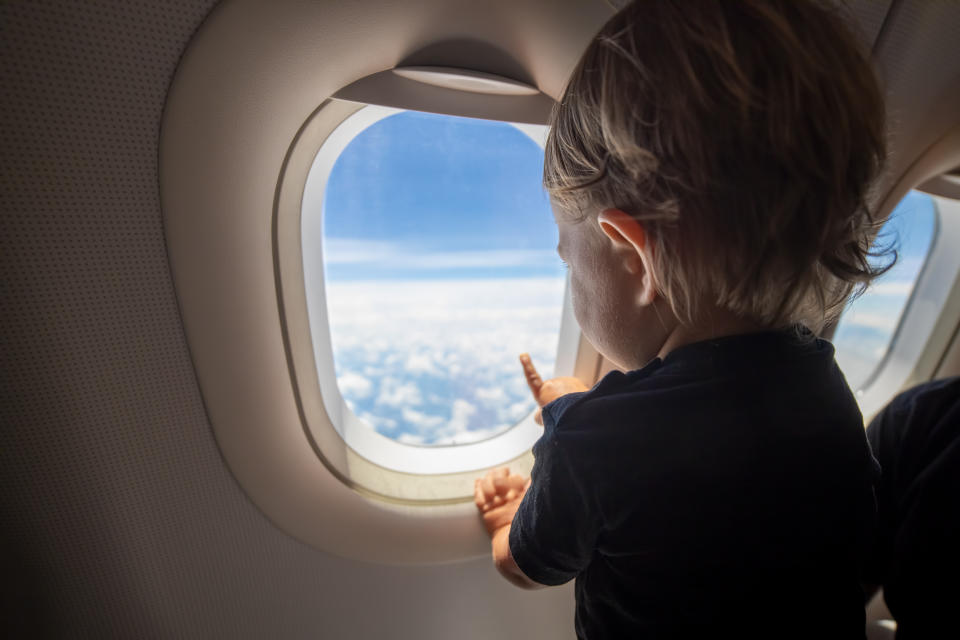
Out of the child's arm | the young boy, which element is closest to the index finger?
the child's arm

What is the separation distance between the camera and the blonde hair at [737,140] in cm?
43

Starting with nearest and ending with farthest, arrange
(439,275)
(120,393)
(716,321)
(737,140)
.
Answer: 1. (737,140)
2. (716,321)
3. (120,393)
4. (439,275)

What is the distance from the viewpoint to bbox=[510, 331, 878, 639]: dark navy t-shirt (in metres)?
0.50

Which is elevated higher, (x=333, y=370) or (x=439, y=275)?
(x=439, y=275)

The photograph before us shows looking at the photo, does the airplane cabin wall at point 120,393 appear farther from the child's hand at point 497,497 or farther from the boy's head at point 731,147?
the boy's head at point 731,147

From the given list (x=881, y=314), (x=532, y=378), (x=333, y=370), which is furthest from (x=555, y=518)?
(x=881, y=314)

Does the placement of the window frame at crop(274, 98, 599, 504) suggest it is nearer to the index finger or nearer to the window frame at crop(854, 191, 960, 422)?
the index finger

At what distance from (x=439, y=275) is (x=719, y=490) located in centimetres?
83

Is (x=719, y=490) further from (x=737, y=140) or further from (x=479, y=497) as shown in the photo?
(x=479, y=497)

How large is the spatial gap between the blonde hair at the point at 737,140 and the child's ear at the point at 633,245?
0.04 feet

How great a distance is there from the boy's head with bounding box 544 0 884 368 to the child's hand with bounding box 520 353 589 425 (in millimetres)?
466

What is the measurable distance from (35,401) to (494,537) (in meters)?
0.88

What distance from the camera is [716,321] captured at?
1.78ft

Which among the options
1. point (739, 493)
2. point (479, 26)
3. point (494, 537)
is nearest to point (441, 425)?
point (494, 537)
